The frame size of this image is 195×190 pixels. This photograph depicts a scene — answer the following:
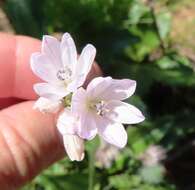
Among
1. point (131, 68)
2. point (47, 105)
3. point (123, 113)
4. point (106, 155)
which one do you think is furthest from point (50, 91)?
point (131, 68)

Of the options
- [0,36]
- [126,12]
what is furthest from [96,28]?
[0,36]

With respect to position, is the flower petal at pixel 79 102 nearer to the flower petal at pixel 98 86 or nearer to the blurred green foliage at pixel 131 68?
the flower petal at pixel 98 86

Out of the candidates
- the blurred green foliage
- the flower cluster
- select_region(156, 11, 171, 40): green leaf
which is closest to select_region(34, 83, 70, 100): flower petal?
the flower cluster

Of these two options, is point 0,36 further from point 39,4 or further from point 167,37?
point 167,37

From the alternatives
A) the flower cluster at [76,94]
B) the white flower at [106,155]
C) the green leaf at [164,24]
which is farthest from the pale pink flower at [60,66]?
the green leaf at [164,24]

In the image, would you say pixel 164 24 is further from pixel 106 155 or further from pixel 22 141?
pixel 22 141

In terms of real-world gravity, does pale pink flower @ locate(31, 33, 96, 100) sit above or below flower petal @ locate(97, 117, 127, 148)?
above

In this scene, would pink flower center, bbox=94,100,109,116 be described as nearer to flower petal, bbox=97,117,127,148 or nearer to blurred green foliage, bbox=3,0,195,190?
flower petal, bbox=97,117,127,148
